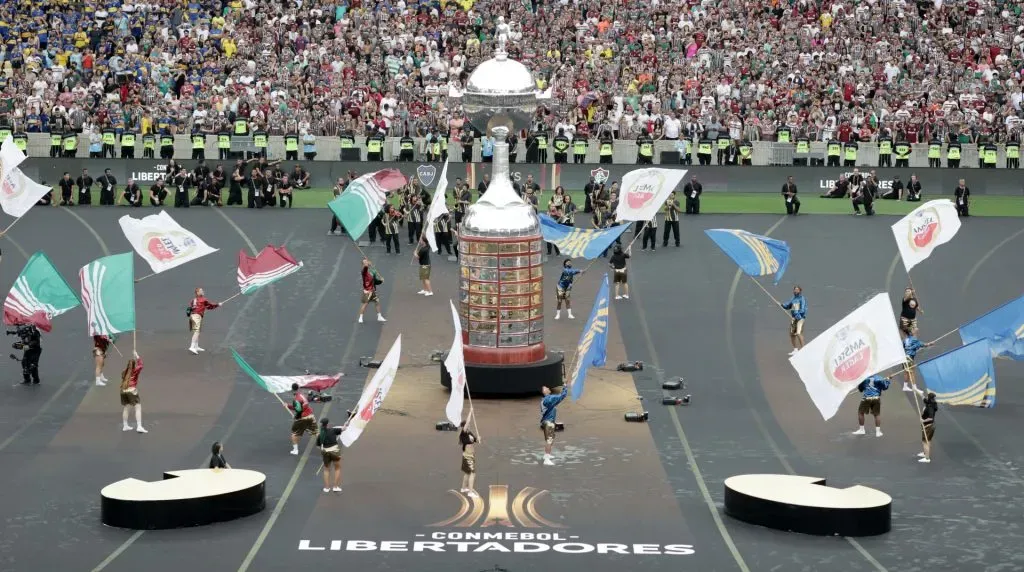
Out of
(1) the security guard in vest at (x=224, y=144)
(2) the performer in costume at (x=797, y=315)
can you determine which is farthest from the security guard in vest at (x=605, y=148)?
(2) the performer in costume at (x=797, y=315)

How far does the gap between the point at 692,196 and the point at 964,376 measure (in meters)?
24.8

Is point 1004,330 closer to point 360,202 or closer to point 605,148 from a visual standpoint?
point 360,202

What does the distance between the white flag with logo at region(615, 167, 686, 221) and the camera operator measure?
1237cm

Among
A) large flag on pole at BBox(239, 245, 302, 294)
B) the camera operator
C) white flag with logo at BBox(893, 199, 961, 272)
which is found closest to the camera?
the camera operator

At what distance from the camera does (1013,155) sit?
6053 centimetres

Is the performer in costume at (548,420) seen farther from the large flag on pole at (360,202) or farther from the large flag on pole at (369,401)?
the large flag on pole at (360,202)

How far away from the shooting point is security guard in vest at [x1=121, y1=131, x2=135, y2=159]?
61.1 metres

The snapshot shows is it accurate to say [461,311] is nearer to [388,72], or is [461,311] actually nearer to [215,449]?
[215,449]

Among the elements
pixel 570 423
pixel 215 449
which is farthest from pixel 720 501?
pixel 215 449

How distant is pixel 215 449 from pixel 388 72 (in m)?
35.4

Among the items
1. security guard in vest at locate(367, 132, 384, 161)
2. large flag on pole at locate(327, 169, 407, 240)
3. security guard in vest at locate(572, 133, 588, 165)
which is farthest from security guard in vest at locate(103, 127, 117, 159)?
large flag on pole at locate(327, 169, 407, 240)

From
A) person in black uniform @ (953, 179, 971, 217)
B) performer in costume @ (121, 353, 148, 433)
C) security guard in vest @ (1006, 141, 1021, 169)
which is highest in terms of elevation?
security guard in vest @ (1006, 141, 1021, 169)

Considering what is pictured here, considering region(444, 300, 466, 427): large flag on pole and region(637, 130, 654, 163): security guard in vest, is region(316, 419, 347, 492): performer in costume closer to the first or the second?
region(444, 300, 466, 427): large flag on pole

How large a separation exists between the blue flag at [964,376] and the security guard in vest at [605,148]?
1123 inches
